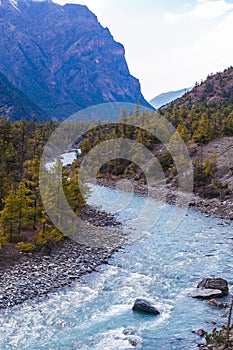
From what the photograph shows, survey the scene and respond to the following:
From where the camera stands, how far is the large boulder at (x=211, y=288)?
23.9 metres

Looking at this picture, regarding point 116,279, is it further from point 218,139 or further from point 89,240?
point 218,139

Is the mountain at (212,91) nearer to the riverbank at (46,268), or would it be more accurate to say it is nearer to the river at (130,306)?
the river at (130,306)

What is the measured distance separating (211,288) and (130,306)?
18.5 ft

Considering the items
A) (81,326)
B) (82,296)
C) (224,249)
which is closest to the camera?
(81,326)

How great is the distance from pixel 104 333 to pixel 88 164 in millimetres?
69561

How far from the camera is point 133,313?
71.8 feet

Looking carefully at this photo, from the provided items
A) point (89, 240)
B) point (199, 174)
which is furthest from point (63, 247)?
point (199, 174)

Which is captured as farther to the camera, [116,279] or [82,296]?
[116,279]

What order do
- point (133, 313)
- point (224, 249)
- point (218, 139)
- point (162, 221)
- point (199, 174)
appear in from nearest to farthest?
1. point (133, 313)
2. point (224, 249)
3. point (162, 221)
4. point (199, 174)
5. point (218, 139)

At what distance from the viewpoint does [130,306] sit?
22.8 m

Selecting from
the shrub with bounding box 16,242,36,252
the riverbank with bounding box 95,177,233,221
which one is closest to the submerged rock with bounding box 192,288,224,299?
the shrub with bounding box 16,242,36,252

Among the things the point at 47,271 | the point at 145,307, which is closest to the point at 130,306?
the point at 145,307

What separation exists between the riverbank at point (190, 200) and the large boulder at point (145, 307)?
93.9 ft

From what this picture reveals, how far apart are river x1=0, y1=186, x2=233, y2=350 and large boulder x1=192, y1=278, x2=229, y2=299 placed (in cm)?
64
